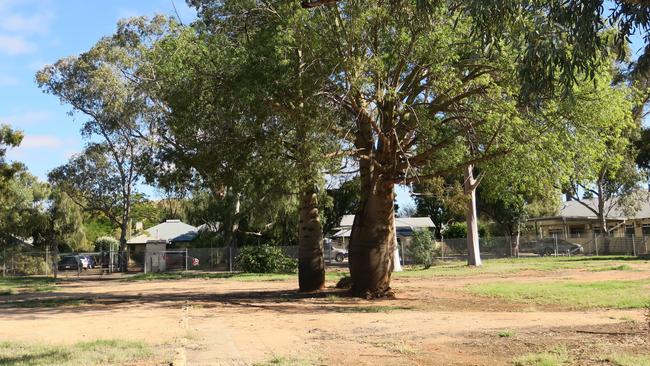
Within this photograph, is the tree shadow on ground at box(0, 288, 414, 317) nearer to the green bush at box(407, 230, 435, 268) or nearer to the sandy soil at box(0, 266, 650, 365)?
the sandy soil at box(0, 266, 650, 365)

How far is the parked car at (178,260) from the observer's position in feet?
139

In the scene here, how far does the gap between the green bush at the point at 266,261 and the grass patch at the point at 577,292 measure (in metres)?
17.5

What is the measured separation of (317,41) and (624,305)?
10232 mm

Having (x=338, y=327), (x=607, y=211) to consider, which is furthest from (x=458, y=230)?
(x=338, y=327)

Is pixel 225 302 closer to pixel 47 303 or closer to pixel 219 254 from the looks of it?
pixel 47 303

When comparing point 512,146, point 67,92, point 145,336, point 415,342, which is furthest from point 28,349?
point 67,92

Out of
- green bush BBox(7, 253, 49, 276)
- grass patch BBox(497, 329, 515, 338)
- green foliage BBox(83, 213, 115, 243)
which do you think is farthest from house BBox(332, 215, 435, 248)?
grass patch BBox(497, 329, 515, 338)

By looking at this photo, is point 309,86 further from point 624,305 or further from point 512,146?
point 624,305

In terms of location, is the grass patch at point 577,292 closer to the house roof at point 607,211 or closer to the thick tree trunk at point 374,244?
the thick tree trunk at point 374,244

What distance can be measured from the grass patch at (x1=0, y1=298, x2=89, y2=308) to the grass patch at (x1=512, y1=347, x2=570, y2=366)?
15.8 meters

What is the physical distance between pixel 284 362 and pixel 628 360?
15.2 feet

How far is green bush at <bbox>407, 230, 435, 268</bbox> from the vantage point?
1529 inches

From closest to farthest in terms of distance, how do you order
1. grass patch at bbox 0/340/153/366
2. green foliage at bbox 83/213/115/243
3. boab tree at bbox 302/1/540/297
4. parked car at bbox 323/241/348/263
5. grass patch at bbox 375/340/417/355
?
grass patch at bbox 0/340/153/366 → grass patch at bbox 375/340/417/355 → boab tree at bbox 302/1/540/297 → parked car at bbox 323/241/348/263 → green foliage at bbox 83/213/115/243

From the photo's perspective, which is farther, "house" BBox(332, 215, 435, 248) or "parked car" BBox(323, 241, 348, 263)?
"house" BBox(332, 215, 435, 248)
